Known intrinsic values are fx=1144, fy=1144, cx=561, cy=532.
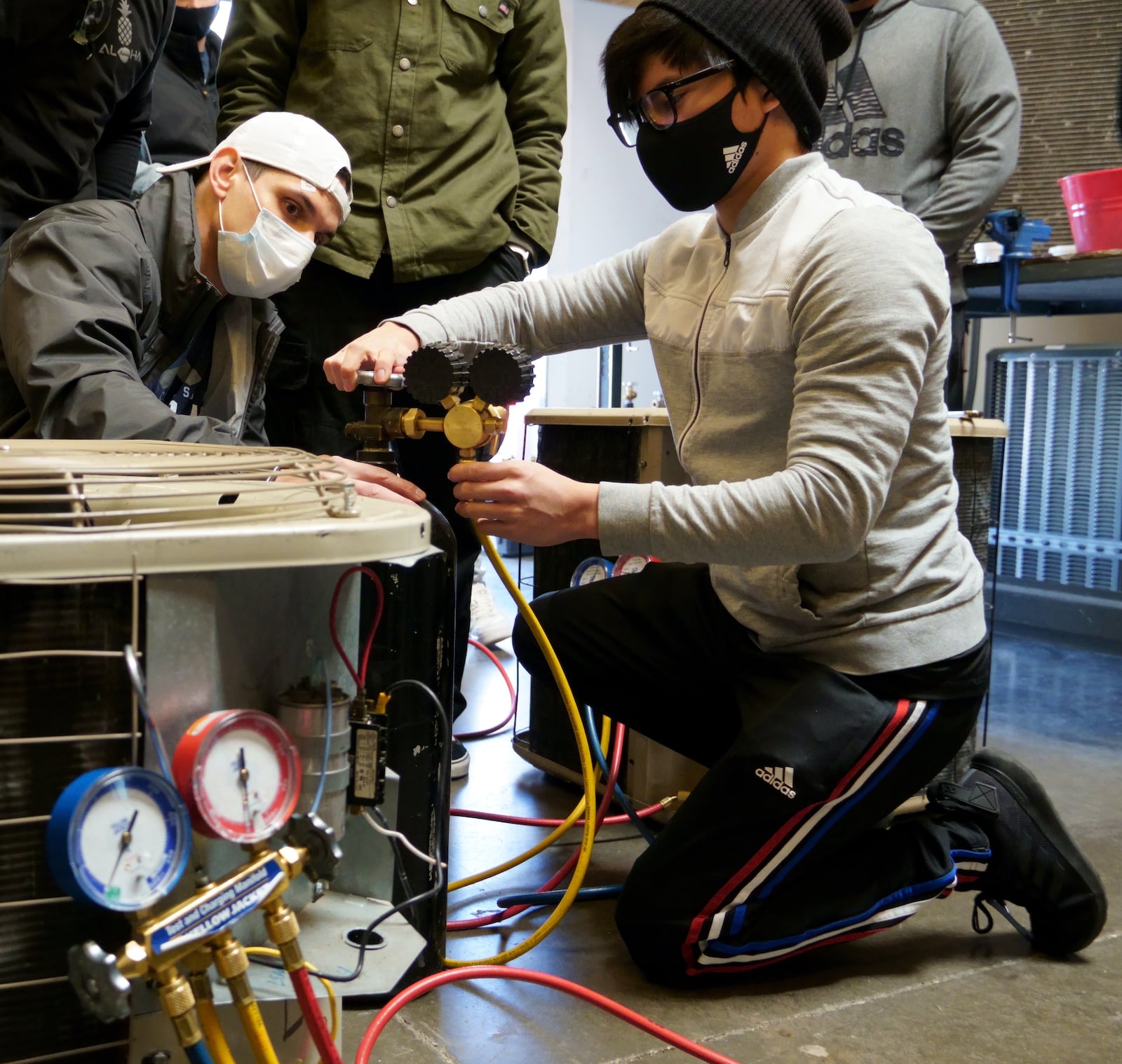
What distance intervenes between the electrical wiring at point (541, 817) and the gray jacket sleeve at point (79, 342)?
712 millimetres

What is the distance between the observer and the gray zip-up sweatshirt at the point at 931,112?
2.32 meters

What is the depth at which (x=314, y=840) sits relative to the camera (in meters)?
0.73

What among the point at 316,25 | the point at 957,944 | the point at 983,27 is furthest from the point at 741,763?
the point at 983,27

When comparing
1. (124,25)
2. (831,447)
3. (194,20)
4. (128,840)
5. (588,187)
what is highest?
(588,187)

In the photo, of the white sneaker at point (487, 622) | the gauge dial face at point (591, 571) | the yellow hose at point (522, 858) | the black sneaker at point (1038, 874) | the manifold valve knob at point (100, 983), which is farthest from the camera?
the white sneaker at point (487, 622)

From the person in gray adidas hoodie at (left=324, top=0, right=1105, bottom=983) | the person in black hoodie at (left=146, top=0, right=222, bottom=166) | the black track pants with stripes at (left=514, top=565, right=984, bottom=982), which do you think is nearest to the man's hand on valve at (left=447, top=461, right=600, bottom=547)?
the person in gray adidas hoodie at (left=324, top=0, right=1105, bottom=983)

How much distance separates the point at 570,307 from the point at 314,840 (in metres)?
0.98

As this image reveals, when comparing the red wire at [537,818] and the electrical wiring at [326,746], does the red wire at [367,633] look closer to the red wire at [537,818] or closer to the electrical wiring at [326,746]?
the electrical wiring at [326,746]

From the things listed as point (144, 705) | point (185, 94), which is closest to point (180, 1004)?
Result: point (144, 705)

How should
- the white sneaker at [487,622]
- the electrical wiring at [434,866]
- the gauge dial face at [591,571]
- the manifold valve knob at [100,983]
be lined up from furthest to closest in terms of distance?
the white sneaker at [487,622]
the gauge dial face at [591,571]
the electrical wiring at [434,866]
the manifold valve knob at [100,983]

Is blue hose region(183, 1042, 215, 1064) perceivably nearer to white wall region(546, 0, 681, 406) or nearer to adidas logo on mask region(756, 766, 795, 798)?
adidas logo on mask region(756, 766, 795, 798)

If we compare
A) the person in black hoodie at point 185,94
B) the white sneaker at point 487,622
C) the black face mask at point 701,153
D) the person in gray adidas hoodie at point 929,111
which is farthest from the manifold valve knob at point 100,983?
the white sneaker at point 487,622

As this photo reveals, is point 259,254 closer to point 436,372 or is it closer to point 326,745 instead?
point 436,372

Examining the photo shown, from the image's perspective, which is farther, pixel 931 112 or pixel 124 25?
pixel 931 112
